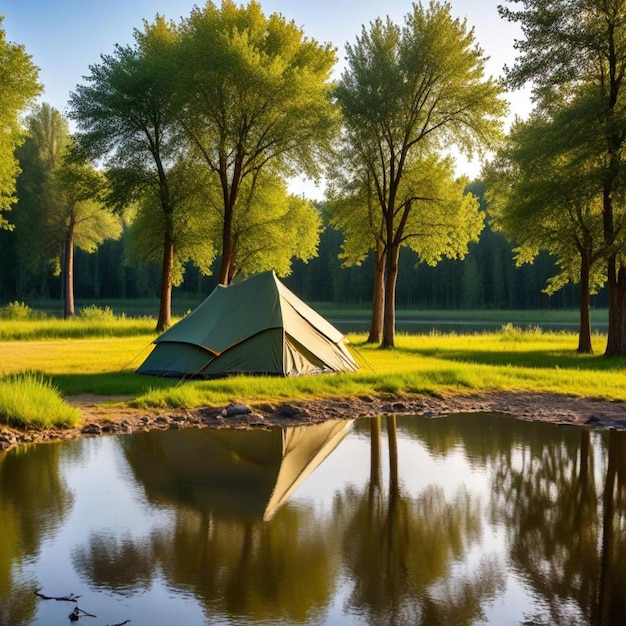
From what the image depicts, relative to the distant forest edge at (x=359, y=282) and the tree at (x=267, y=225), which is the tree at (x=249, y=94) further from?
the distant forest edge at (x=359, y=282)

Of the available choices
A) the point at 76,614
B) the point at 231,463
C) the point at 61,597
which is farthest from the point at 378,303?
the point at 76,614

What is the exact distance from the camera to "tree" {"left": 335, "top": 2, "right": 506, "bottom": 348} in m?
25.2

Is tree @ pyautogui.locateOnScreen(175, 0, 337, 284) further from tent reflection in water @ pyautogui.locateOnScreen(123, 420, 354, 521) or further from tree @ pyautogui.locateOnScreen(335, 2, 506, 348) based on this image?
tent reflection in water @ pyautogui.locateOnScreen(123, 420, 354, 521)

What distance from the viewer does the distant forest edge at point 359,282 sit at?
8181cm

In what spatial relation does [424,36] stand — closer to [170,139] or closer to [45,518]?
[170,139]

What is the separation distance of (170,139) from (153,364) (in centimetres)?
1575

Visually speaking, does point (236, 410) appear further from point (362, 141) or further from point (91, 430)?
point (362, 141)

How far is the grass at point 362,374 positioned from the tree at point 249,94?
Result: 8417 mm

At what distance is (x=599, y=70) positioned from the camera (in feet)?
77.3

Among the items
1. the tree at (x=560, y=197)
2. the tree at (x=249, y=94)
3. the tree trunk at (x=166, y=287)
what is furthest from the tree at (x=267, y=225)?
the tree at (x=560, y=197)

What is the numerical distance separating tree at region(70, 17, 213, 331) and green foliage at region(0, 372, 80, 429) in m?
19.6

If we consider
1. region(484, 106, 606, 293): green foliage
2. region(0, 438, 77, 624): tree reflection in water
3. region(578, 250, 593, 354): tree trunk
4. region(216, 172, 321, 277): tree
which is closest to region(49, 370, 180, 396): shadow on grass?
region(0, 438, 77, 624): tree reflection in water

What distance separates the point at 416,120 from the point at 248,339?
537 inches

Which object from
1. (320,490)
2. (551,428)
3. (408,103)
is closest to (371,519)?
(320,490)
